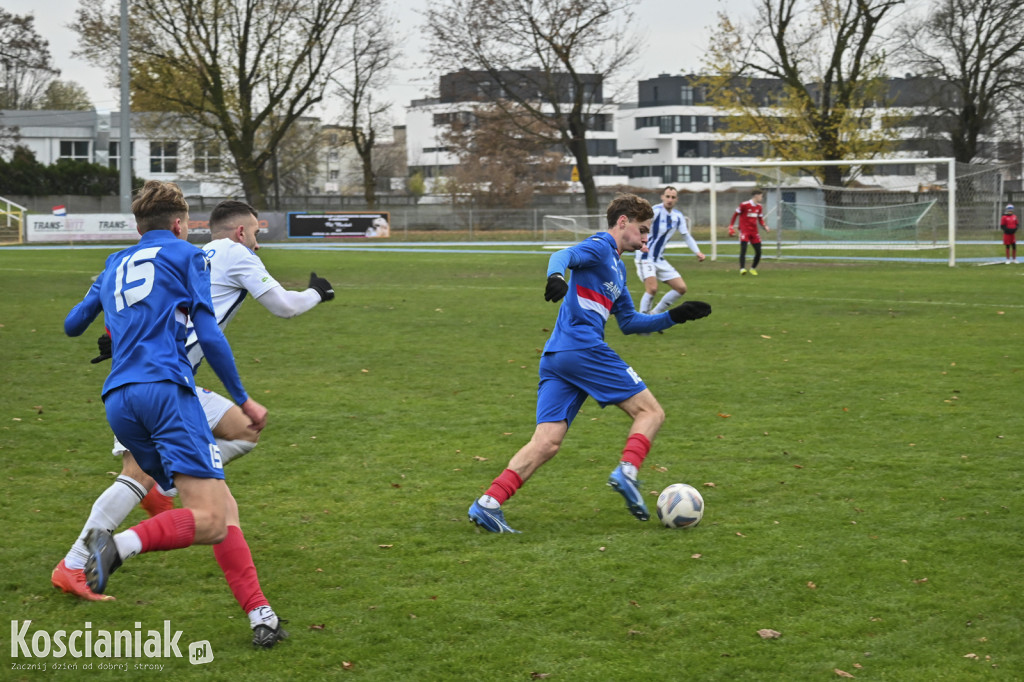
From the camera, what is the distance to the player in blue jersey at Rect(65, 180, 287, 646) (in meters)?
4.02

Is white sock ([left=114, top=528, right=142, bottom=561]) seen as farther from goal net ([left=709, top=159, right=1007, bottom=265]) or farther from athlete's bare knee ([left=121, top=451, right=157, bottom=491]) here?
goal net ([left=709, top=159, right=1007, bottom=265])

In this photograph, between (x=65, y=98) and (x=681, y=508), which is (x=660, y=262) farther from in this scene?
(x=65, y=98)

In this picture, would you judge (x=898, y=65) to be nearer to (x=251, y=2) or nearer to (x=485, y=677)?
(x=251, y=2)

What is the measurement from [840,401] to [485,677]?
20.9ft

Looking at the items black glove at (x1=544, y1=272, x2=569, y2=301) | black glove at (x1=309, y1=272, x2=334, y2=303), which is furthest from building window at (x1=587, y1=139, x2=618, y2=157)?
black glove at (x1=309, y1=272, x2=334, y2=303)

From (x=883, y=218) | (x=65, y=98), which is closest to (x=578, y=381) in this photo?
(x=883, y=218)

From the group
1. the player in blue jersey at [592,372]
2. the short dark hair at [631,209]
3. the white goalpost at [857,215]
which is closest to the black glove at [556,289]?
the player in blue jersey at [592,372]

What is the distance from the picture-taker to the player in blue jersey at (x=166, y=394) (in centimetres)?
402

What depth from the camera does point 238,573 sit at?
14.2 feet

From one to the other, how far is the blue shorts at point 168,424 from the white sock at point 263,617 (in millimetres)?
589

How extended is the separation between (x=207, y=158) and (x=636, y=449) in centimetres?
5009

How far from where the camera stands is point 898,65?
48625 mm

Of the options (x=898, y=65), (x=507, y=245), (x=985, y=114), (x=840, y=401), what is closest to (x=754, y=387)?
(x=840, y=401)

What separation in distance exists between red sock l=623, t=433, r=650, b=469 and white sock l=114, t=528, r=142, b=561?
2833mm
